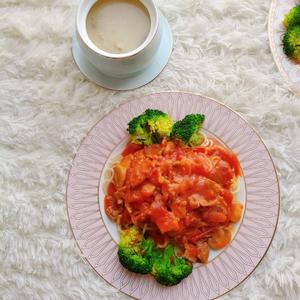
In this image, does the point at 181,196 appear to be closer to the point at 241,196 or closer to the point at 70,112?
the point at 241,196

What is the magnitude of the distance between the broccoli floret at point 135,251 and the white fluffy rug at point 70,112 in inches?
5.8

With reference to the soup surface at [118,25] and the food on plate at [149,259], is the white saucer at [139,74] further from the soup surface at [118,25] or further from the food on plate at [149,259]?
the food on plate at [149,259]

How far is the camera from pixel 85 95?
6.30 ft

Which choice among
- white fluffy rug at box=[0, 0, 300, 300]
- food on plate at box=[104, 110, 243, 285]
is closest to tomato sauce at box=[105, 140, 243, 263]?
food on plate at box=[104, 110, 243, 285]

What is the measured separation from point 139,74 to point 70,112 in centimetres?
29

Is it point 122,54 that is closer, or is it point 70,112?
point 122,54

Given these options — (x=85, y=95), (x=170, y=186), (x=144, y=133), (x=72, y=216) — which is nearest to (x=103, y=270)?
(x=72, y=216)

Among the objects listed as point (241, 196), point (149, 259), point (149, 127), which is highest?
point (149, 127)

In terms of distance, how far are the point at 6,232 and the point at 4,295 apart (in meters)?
0.22

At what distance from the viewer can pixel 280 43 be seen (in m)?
1.92

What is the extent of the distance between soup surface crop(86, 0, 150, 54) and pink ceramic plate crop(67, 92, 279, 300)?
0.21 m

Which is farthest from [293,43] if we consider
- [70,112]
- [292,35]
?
[70,112]

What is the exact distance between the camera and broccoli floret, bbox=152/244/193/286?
1682mm

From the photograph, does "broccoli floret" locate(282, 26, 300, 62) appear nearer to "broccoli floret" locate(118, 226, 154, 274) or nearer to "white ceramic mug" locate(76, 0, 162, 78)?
"white ceramic mug" locate(76, 0, 162, 78)
